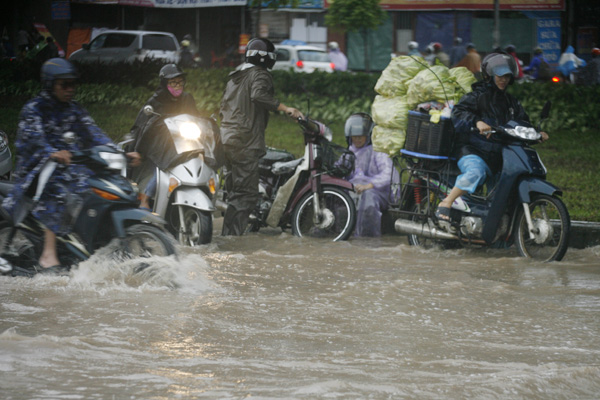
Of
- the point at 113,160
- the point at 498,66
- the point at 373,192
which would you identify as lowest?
the point at 373,192

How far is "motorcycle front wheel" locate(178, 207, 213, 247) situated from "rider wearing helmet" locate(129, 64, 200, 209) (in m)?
0.41

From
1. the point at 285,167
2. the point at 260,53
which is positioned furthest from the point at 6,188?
the point at 285,167

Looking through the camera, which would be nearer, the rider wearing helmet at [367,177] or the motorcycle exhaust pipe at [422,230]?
the motorcycle exhaust pipe at [422,230]

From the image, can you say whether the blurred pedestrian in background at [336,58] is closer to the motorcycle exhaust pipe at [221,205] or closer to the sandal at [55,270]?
the motorcycle exhaust pipe at [221,205]

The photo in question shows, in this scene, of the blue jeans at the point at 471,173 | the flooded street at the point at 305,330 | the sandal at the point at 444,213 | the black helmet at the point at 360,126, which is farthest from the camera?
the black helmet at the point at 360,126

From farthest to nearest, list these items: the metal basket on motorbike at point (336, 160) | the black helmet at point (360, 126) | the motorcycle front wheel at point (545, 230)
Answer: the black helmet at point (360, 126) → the metal basket on motorbike at point (336, 160) → the motorcycle front wheel at point (545, 230)

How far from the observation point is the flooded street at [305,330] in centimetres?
423

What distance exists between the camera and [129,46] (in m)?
26.6

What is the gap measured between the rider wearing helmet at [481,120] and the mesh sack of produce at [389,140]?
82 centimetres

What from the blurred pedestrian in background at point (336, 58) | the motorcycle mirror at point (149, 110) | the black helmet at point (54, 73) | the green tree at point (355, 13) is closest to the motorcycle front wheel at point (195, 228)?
the motorcycle mirror at point (149, 110)

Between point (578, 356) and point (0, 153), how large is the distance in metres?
6.78

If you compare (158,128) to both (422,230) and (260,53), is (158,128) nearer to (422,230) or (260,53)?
(260,53)

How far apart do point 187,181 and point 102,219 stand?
2.00 metres

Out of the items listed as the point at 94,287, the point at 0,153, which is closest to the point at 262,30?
the point at 0,153
